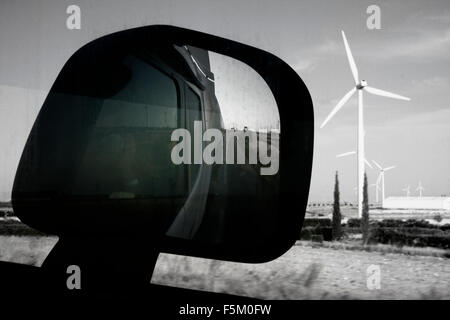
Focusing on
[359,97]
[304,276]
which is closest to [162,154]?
[304,276]

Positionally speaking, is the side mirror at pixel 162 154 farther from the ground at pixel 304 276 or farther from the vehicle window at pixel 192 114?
the ground at pixel 304 276

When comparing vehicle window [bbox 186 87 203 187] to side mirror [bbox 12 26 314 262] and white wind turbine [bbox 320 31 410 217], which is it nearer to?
side mirror [bbox 12 26 314 262]

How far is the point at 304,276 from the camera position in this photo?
785 inches

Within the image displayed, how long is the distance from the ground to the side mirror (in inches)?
324

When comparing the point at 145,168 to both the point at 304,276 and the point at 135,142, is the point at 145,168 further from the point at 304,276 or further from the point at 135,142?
the point at 304,276

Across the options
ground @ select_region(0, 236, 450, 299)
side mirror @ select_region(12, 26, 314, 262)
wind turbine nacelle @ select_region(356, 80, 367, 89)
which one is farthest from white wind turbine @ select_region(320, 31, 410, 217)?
side mirror @ select_region(12, 26, 314, 262)

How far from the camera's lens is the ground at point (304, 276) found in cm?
1352

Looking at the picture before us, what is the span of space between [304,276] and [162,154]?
1848 cm

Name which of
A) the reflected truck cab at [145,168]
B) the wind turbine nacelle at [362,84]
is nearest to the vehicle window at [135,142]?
the reflected truck cab at [145,168]

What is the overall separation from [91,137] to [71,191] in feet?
1.04

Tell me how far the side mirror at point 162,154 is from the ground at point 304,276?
8242mm

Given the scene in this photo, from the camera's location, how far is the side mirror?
2.25 meters

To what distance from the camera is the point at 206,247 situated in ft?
7.48

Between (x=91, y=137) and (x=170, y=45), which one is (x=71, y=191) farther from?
(x=170, y=45)
